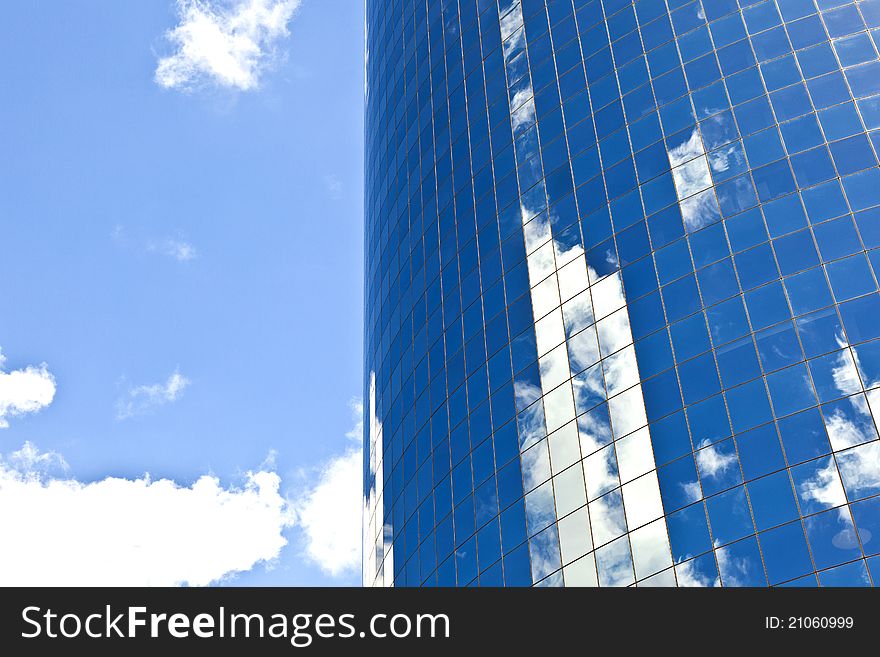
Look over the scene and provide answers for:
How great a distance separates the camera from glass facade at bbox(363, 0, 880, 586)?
4691 centimetres

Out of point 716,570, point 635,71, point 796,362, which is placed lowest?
point 716,570

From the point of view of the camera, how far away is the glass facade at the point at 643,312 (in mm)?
46906

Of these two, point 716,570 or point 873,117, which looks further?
point 873,117

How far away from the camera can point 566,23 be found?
70500 mm

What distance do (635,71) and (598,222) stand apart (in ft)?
34.9

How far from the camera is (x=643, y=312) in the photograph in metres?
54.5
